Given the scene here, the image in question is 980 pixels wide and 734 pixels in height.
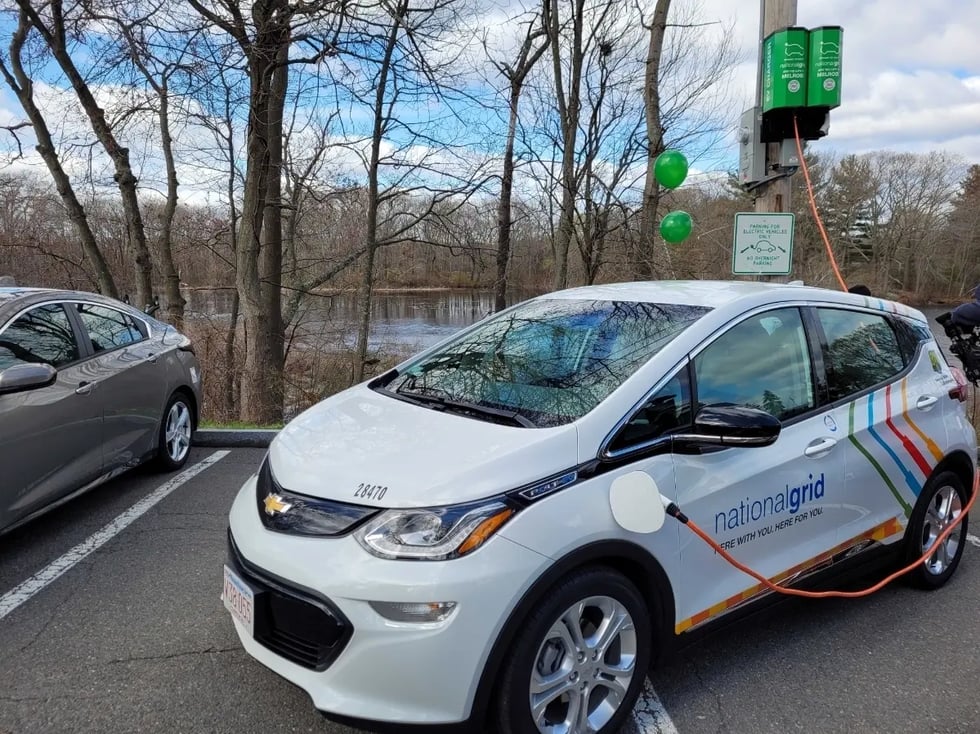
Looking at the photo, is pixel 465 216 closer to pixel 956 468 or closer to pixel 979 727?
pixel 956 468

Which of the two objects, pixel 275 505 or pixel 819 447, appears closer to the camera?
pixel 275 505

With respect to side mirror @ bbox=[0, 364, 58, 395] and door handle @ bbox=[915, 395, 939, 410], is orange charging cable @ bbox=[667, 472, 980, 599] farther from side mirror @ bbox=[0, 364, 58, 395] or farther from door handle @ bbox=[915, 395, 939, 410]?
side mirror @ bbox=[0, 364, 58, 395]

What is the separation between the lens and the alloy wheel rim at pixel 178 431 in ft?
17.5

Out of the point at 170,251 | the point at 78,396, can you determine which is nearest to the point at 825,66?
the point at 78,396

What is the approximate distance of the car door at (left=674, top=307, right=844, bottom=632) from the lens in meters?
2.50

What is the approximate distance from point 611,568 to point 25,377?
3.15 meters

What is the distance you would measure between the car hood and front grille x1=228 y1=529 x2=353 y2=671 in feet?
1.01

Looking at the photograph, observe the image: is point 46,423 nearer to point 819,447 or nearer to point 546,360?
point 546,360

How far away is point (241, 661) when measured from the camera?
112 inches

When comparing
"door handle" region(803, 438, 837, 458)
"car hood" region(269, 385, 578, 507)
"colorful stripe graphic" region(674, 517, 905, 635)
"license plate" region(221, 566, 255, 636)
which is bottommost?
"colorful stripe graphic" region(674, 517, 905, 635)

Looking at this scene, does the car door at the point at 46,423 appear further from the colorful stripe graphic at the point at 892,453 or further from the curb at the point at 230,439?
the colorful stripe graphic at the point at 892,453

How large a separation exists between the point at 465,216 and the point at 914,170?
56406 millimetres

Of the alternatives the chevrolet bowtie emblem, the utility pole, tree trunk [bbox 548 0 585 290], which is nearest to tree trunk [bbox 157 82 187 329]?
tree trunk [bbox 548 0 585 290]

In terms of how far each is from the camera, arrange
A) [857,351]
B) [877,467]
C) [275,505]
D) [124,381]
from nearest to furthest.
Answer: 1. [275,505]
2. [877,467]
3. [857,351]
4. [124,381]
